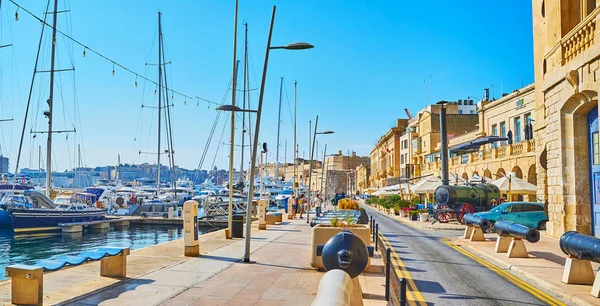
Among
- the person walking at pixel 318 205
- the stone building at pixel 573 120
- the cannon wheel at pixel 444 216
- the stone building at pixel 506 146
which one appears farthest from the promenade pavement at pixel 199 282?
the stone building at pixel 506 146

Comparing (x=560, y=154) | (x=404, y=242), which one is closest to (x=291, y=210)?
(x=404, y=242)

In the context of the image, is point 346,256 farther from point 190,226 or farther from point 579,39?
point 579,39

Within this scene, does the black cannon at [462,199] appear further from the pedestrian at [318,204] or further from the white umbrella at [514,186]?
the pedestrian at [318,204]

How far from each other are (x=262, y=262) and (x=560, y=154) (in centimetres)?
1208

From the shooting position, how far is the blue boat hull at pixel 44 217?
33.2 m

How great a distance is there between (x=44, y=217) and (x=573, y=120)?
33031mm

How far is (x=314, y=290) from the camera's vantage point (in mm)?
10016

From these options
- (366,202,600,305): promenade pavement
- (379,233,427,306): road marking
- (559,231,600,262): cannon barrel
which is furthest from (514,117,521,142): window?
(559,231,600,262): cannon barrel

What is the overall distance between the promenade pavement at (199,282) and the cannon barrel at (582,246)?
398cm

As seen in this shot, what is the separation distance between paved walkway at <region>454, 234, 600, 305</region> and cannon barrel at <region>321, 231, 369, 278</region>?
15.2 ft

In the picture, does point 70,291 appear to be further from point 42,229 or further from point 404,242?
point 42,229

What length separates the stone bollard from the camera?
1480cm

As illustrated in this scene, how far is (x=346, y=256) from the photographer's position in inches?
292

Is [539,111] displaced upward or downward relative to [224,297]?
upward
